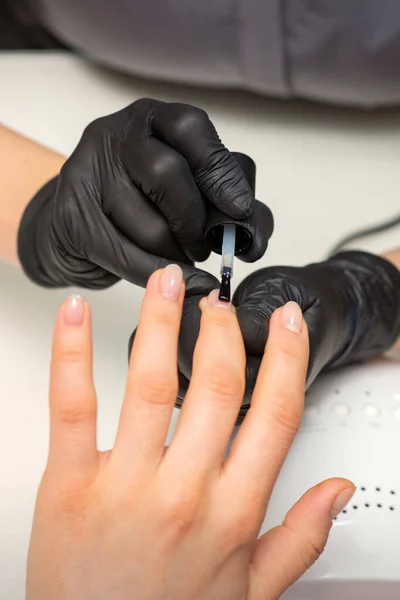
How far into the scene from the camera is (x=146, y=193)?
0.60 metres

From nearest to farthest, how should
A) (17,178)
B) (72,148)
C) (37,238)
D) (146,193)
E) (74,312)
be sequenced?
(74,312)
(146,193)
(37,238)
(17,178)
(72,148)

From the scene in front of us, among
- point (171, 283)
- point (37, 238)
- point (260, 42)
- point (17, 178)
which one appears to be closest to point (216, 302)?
point (171, 283)

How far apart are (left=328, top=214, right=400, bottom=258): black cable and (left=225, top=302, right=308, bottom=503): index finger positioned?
0.48m

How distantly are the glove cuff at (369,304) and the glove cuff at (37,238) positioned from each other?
0.33 m

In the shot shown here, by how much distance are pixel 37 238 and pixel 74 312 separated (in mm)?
323

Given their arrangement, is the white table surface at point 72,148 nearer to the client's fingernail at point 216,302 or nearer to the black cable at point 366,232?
the black cable at point 366,232

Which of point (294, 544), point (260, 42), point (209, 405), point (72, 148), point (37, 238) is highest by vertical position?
point (260, 42)

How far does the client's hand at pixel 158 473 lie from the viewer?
0.44 metres

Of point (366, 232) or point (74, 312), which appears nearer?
point (74, 312)

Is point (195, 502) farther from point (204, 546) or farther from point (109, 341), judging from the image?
point (109, 341)

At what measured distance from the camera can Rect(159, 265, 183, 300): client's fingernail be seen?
0.47 m

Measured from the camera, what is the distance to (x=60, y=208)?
2.12 ft

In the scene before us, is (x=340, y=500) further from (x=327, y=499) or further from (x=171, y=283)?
(x=171, y=283)

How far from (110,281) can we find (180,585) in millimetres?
358
